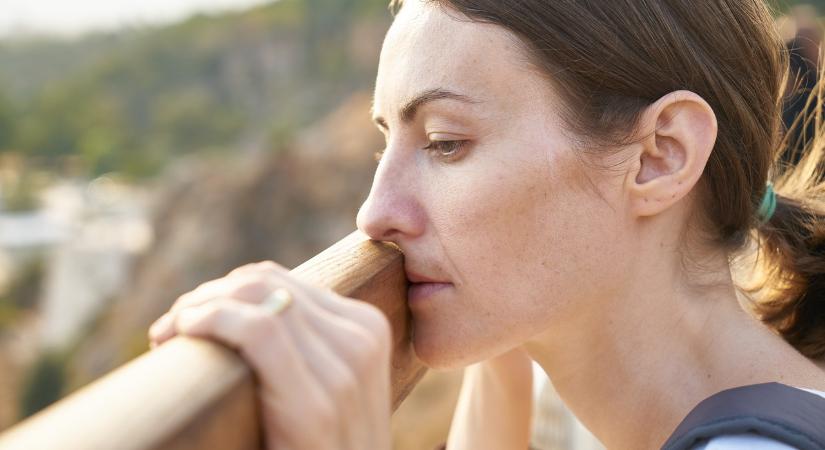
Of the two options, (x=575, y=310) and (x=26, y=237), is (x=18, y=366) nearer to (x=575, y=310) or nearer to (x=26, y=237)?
(x=26, y=237)

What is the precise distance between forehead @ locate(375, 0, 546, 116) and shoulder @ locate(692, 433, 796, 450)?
1.74 feet

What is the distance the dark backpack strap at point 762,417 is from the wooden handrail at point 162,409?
2.12 ft

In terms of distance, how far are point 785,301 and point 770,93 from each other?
40 cm

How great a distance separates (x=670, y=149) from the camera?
4.28ft

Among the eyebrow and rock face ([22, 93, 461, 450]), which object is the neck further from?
rock face ([22, 93, 461, 450])

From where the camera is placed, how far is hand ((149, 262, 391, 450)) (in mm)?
656

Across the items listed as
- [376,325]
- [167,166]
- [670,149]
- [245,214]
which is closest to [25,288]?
[167,166]

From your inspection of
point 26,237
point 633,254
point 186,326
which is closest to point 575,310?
point 633,254

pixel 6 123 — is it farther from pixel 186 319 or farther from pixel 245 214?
pixel 186 319

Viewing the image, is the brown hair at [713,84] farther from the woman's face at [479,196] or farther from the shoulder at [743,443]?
the shoulder at [743,443]

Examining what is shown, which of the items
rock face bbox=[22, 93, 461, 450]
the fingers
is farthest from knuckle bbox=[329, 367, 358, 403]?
rock face bbox=[22, 93, 461, 450]

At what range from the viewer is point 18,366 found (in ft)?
99.2

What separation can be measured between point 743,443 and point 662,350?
13.4 inches

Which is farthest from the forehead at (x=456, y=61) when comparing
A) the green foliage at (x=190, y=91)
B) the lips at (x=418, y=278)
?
the green foliage at (x=190, y=91)
